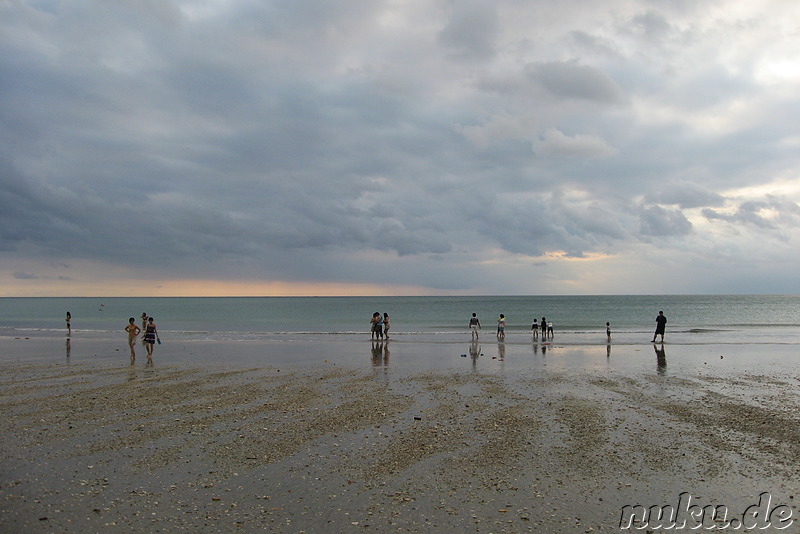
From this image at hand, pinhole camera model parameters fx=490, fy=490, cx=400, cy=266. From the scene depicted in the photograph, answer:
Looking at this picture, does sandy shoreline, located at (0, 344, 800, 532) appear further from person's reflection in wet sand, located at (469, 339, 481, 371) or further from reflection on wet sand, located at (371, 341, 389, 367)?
reflection on wet sand, located at (371, 341, 389, 367)

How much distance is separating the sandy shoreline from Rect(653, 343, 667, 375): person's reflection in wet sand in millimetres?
3576

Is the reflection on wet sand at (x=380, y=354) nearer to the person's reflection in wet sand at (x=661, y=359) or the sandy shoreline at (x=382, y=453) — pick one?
the sandy shoreline at (x=382, y=453)

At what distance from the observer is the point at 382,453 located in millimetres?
9836

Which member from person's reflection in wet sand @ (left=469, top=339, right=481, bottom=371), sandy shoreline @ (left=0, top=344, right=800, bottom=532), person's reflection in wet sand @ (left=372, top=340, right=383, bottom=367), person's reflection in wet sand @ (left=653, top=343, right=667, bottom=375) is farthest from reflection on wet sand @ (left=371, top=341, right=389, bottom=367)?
person's reflection in wet sand @ (left=653, top=343, right=667, bottom=375)

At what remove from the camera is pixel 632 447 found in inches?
405

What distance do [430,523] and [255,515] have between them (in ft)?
8.31

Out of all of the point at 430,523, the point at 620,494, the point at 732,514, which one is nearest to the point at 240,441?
the point at 430,523

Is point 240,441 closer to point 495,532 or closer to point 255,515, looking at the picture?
point 255,515

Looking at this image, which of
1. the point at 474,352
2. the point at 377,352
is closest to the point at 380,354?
the point at 377,352

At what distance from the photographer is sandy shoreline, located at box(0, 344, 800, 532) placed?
7.21m

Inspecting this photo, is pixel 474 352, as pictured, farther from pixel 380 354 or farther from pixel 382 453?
pixel 382 453

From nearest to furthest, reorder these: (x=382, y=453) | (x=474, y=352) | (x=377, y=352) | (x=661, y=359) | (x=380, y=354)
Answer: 1. (x=382, y=453)
2. (x=661, y=359)
3. (x=380, y=354)
4. (x=474, y=352)
5. (x=377, y=352)

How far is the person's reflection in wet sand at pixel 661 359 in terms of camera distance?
71.2 feet

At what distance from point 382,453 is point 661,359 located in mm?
21447
